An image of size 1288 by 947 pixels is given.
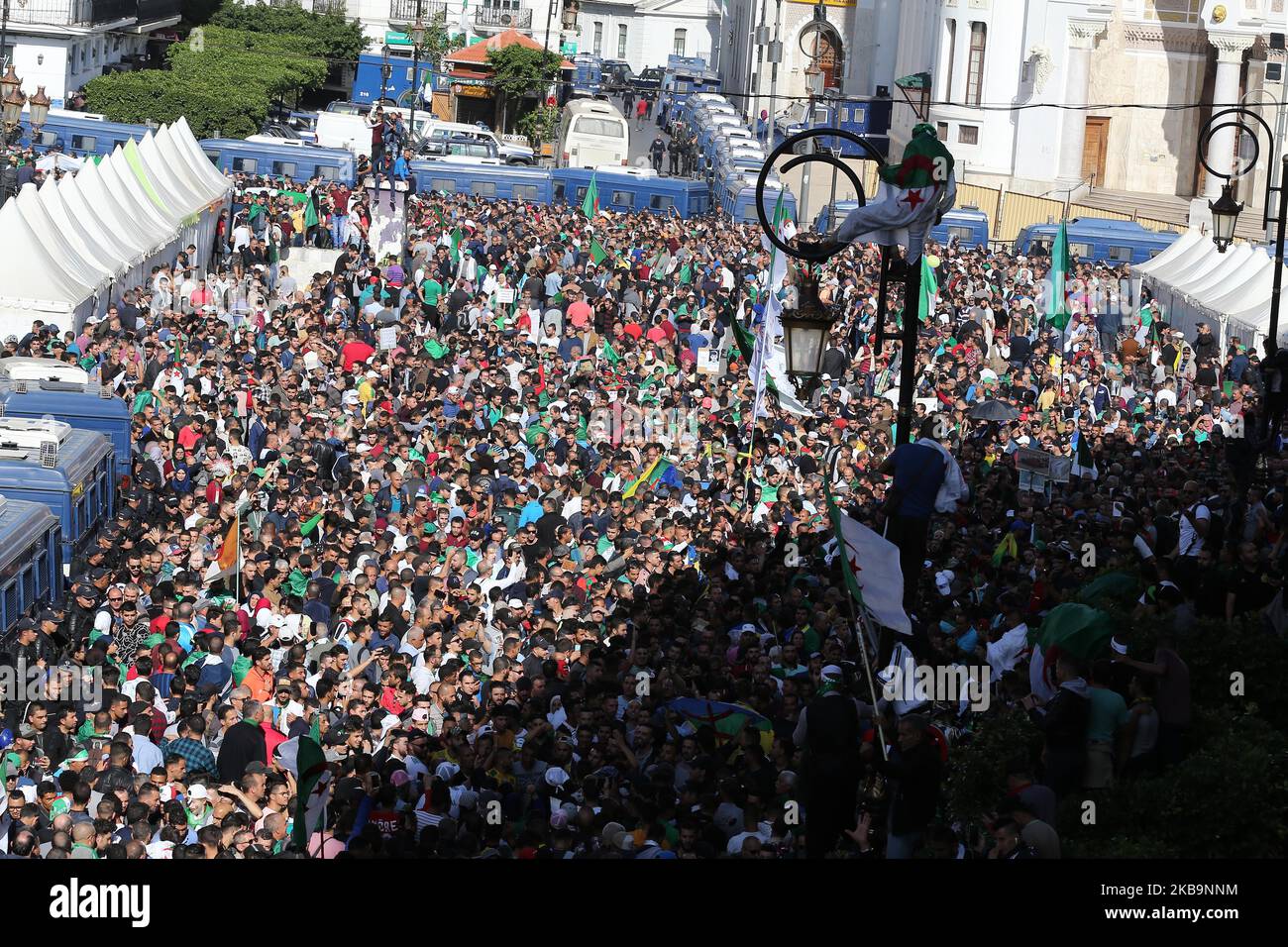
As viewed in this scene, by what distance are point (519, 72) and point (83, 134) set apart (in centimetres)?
3088

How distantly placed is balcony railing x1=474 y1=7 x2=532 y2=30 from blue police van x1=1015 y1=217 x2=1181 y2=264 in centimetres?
5621

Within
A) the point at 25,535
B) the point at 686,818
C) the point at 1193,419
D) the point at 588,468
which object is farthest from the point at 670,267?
the point at 686,818

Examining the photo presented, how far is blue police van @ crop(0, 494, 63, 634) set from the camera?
46.9 feet

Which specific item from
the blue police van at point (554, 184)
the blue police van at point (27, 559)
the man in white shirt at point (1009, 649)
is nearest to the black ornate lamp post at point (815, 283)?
the man in white shirt at point (1009, 649)

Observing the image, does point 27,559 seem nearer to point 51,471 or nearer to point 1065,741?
point 51,471

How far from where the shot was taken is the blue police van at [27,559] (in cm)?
1430

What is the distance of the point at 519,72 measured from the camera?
249ft

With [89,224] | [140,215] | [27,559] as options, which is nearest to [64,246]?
[89,224]

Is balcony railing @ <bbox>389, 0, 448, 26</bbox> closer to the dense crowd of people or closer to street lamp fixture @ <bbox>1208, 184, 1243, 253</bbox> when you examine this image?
the dense crowd of people

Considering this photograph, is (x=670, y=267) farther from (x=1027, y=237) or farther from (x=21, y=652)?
(x=21, y=652)

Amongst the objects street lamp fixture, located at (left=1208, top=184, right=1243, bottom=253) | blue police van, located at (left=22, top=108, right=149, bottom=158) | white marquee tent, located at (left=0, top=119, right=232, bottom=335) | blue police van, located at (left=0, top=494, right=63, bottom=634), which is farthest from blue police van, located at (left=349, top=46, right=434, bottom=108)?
blue police van, located at (left=0, top=494, right=63, bottom=634)

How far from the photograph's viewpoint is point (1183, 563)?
47.0 feet
